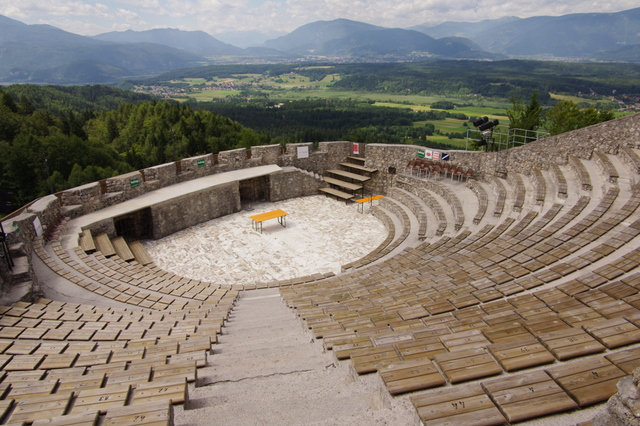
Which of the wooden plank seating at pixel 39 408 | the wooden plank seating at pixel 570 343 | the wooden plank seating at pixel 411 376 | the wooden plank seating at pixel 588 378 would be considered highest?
the wooden plank seating at pixel 588 378

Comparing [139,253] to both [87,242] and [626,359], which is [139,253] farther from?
[626,359]

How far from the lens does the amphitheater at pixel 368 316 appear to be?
2.97 m

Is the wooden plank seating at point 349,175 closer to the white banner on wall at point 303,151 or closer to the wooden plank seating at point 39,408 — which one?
the white banner on wall at point 303,151

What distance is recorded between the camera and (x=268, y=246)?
1276cm

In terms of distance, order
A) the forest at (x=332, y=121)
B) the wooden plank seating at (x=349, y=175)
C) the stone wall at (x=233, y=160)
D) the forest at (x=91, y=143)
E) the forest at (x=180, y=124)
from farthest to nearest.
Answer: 1. the forest at (x=332, y=121)
2. the forest at (x=180, y=124)
3. the forest at (x=91, y=143)
4. the wooden plank seating at (x=349, y=175)
5. the stone wall at (x=233, y=160)

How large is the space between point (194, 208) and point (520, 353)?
13132mm

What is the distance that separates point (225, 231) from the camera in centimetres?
1402

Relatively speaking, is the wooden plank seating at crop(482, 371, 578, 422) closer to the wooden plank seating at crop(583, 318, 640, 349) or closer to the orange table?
the wooden plank seating at crop(583, 318, 640, 349)

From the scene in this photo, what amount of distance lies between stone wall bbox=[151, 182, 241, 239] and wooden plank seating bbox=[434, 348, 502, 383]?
11913 millimetres

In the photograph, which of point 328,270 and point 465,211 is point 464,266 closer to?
point 328,270

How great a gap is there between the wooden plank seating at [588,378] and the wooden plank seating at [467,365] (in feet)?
1.52

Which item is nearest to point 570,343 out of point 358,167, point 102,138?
point 358,167

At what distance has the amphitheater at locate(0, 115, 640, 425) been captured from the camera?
9.75ft

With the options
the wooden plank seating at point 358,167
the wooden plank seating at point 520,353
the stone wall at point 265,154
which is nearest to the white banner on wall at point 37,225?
the stone wall at point 265,154
